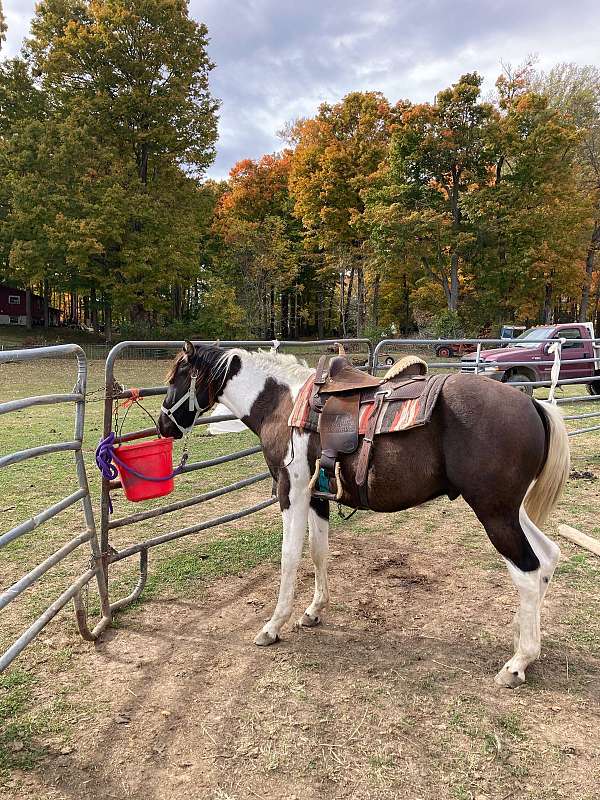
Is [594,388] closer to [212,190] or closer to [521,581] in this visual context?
[521,581]

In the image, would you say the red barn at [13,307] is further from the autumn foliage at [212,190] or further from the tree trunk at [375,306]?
the tree trunk at [375,306]

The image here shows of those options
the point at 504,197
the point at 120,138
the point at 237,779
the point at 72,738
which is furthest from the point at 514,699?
the point at 120,138

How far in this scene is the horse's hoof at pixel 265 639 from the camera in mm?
2812

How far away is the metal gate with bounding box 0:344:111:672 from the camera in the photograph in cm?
211

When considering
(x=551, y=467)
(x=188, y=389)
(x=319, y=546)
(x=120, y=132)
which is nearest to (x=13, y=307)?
(x=120, y=132)

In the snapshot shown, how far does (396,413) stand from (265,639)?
4.92 ft

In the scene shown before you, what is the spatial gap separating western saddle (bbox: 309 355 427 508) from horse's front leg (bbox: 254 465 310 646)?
0.33 ft

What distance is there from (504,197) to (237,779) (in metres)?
25.8

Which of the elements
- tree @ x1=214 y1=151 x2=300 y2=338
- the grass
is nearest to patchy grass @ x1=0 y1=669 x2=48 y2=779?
the grass

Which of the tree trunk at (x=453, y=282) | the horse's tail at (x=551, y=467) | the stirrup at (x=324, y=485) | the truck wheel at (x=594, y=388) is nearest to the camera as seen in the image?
the horse's tail at (x=551, y=467)

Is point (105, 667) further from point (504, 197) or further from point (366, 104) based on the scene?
point (366, 104)

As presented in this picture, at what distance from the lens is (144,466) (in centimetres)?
293

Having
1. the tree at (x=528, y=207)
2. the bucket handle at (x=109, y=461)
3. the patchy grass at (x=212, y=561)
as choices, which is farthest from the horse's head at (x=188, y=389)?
the tree at (x=528, y=207)

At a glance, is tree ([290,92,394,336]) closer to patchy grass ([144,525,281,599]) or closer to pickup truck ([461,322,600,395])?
pickup truck ([461,322,600,395])
